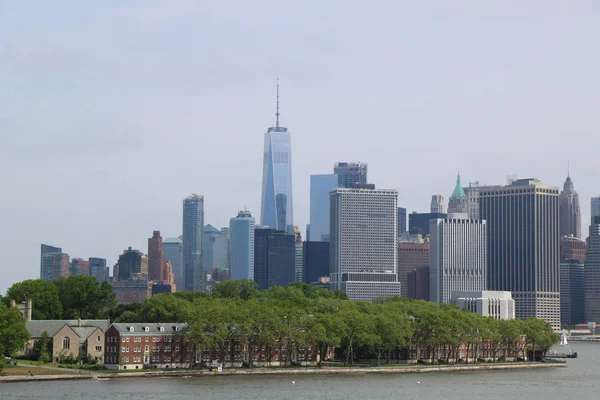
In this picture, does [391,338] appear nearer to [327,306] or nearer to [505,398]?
[327,306]

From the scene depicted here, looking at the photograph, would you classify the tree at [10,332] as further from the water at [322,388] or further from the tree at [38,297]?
the tree at [38,297]

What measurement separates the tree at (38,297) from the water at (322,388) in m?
58.7

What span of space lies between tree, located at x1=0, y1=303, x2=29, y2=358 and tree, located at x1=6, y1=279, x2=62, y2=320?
44.8 metres

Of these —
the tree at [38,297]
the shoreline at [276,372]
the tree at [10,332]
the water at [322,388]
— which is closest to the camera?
the water at [322,388]

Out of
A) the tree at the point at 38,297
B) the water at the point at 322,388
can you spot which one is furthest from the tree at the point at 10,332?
the tree at the point at 38,297

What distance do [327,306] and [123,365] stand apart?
139 feet

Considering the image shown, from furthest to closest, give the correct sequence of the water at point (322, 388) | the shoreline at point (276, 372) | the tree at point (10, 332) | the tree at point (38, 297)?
the tree at point (38, 297) → the tree at point (10, 332) → the shoreline at point (276, 372) → the water at point (322, 388)

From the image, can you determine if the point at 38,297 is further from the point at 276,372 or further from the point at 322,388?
the point at 322,388

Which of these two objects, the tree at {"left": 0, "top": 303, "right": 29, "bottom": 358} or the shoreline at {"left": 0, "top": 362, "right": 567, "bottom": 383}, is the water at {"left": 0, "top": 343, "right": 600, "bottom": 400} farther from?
the tree at {"left": 0, "top": 303, "right": 29, "bottom": 358}

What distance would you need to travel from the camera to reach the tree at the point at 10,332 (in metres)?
137

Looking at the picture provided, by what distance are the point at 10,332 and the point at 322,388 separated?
3854 centimetres

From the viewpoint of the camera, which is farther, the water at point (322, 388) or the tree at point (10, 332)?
the tree at point (10, 332)

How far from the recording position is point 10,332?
137 m

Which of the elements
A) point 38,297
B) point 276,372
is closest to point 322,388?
point 276,372
